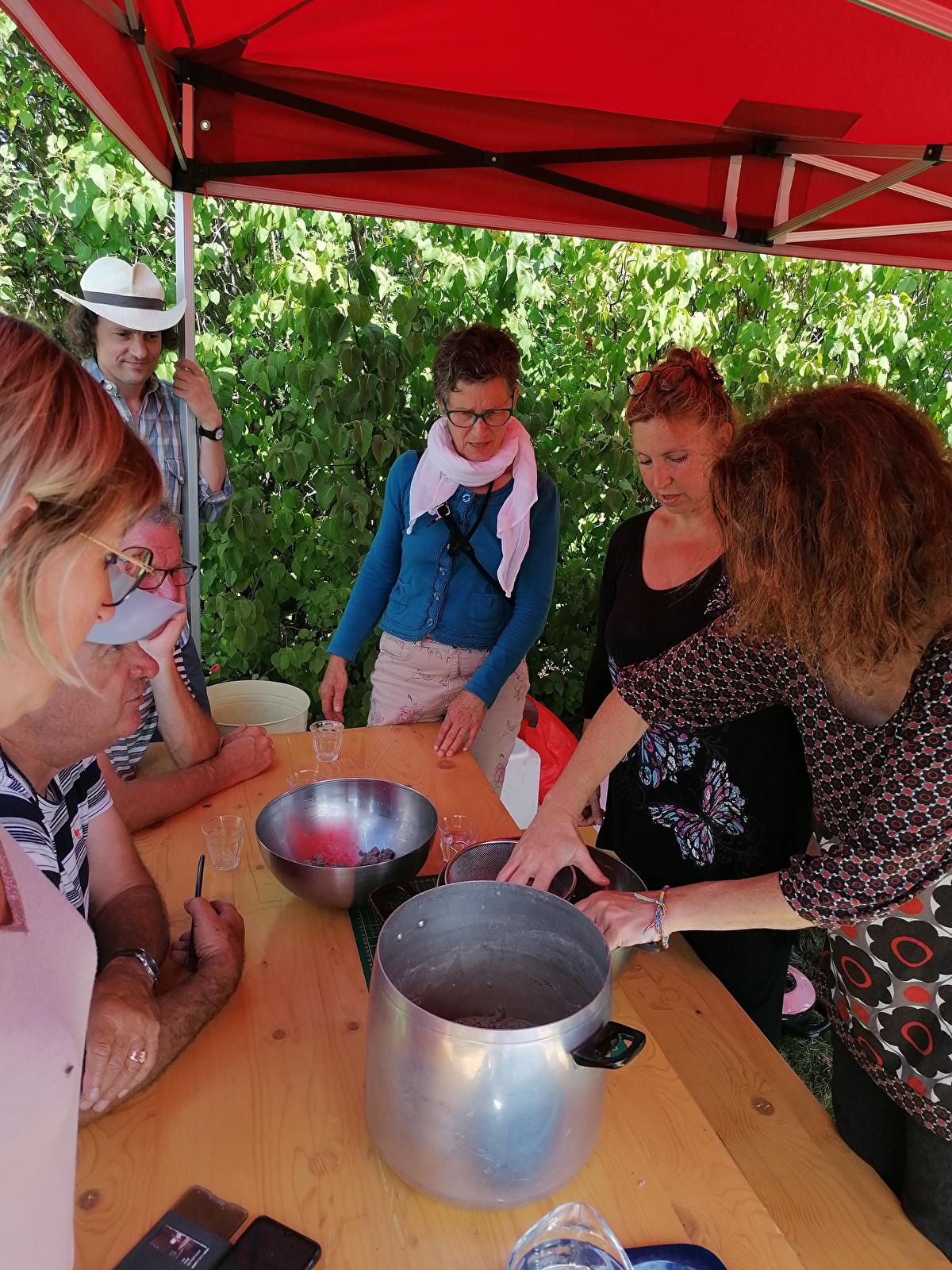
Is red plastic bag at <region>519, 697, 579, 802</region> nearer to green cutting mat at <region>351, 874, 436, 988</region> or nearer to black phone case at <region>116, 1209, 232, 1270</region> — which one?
green cutting mat at <region>351, 874, 436, 988</region>

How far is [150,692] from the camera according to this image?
2289 millimetres

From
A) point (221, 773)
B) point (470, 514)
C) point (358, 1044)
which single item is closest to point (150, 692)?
point (221, 773)

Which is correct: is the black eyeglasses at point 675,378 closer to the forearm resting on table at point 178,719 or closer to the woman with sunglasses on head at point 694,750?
the woman with sunglasses on head at point 694,750

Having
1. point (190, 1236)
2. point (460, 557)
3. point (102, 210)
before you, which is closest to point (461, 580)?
point (460, 557)

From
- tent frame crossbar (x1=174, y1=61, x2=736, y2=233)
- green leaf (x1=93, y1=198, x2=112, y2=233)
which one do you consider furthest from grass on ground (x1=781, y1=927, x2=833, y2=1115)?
green leaf (x1=93, y1=198, x2=112, y2=233)

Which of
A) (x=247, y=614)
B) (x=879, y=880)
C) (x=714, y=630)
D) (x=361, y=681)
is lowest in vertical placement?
(x=361, y=681)

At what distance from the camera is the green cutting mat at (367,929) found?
140 cm

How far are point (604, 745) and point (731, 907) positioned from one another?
51 centimetres

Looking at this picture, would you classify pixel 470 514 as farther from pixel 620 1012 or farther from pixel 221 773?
pixel 620 1012

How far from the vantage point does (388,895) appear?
4.66ft

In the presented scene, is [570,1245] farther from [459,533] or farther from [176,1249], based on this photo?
[459,533]

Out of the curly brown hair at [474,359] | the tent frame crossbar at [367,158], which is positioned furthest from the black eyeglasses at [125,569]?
the tent frame crossbar at [367,158]

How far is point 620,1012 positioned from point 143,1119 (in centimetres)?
70

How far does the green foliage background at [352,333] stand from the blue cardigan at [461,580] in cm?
139
